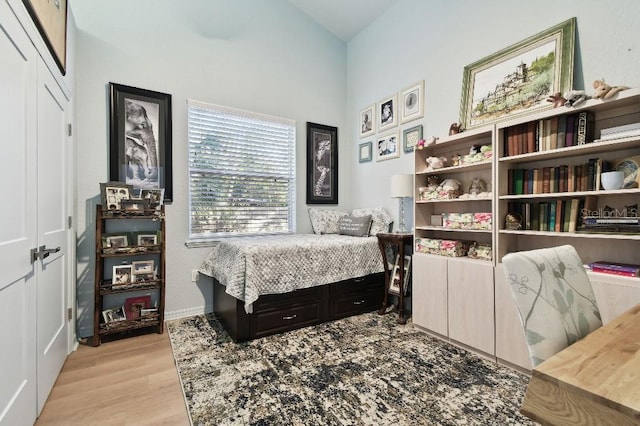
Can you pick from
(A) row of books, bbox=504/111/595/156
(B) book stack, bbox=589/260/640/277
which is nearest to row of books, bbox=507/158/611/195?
(A) row of books, bbox=504/111/595/156

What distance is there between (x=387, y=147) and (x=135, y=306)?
3.15 m

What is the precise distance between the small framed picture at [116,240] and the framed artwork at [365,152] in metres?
2.83

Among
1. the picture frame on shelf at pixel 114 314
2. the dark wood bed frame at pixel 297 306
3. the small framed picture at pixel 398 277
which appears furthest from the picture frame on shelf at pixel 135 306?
the small framed picture at pixel 398 277

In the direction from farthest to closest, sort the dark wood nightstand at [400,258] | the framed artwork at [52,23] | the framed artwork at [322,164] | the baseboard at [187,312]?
the framed artwork at [322,164] < the baseboard at [187,312] < the dark wood nightstand at [400,258] < the framed artwork at [52,23]

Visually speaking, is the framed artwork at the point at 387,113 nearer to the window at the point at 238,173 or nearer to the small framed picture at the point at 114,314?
the window at the point at 238,173

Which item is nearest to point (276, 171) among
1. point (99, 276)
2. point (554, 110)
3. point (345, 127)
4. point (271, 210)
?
point (271, 210)

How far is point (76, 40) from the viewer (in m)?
2.61

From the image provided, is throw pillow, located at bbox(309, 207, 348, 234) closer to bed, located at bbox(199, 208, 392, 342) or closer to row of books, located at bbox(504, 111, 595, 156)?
bed, located at bbox(199, 208, 392, 342)

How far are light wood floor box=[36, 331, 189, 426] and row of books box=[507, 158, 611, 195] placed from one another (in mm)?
2637

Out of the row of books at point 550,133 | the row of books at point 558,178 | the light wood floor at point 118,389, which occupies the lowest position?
the light wood floor at point 118,389

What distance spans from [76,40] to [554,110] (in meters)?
3.86

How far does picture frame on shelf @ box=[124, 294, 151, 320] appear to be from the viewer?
267cm

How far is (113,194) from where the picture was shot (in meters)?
2.53

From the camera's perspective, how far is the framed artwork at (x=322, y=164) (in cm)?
391
